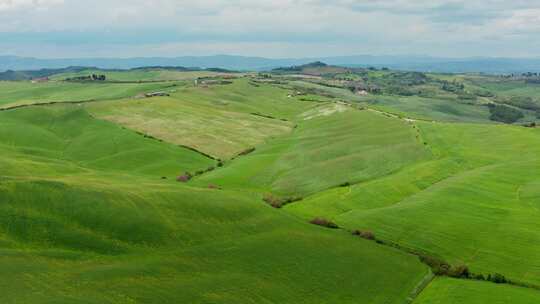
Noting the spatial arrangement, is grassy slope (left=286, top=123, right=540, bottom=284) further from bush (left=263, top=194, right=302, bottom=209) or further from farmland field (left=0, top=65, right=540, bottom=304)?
bush (left=263, top=194, right=302, bottom=209)

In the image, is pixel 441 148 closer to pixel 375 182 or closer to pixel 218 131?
pixel 375 182

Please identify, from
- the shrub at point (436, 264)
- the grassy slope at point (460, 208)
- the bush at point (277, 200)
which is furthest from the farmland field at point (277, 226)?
the bush at point (277, 200)

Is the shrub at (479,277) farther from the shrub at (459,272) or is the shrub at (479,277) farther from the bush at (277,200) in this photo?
the bush at (277,200)

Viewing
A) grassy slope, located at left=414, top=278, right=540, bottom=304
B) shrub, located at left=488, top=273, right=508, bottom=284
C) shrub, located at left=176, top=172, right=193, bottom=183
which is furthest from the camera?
shrub, located at left=176, top=172, right=193, bottom=183

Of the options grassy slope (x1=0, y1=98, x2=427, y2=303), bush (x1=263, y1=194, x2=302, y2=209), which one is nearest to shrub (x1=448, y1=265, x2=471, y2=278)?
grassy slope (x1=0, y1=98, x2=427, y2=303)

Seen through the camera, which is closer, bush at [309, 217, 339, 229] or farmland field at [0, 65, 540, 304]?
farmland field at [0, 65, 540, 304]

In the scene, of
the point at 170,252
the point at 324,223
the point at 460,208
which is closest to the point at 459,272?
the point at 324,223

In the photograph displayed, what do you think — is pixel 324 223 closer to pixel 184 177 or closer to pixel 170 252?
pixel 170 252
